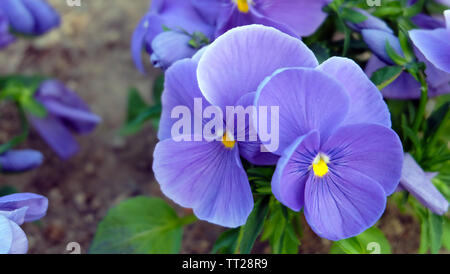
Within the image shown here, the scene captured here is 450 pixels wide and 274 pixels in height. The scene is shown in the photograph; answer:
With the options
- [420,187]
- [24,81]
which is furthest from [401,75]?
[24,81]

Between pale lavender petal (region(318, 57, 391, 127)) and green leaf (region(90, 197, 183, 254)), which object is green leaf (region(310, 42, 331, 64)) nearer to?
pale lavender petal (region(318, 57, 391, 127))

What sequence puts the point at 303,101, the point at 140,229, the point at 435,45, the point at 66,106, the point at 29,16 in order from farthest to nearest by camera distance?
the point at 66,106 < the point at 29,16 < the point at 140,229 < the point at 435,45 < the point at 303,101

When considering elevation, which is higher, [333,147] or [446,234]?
[333,147]

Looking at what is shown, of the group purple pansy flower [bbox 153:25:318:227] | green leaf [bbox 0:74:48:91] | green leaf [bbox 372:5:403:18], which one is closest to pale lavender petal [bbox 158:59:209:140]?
purple pansy flower [bbox 153:25:318:227]

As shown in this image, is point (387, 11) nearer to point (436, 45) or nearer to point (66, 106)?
point (436, 45)

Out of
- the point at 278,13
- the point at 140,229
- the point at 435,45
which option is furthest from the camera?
the point at 140,229

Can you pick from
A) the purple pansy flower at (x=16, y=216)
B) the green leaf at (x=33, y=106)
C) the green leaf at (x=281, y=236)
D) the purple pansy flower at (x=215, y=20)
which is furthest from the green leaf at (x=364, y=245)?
the green leaf at (x=33, y=106)
